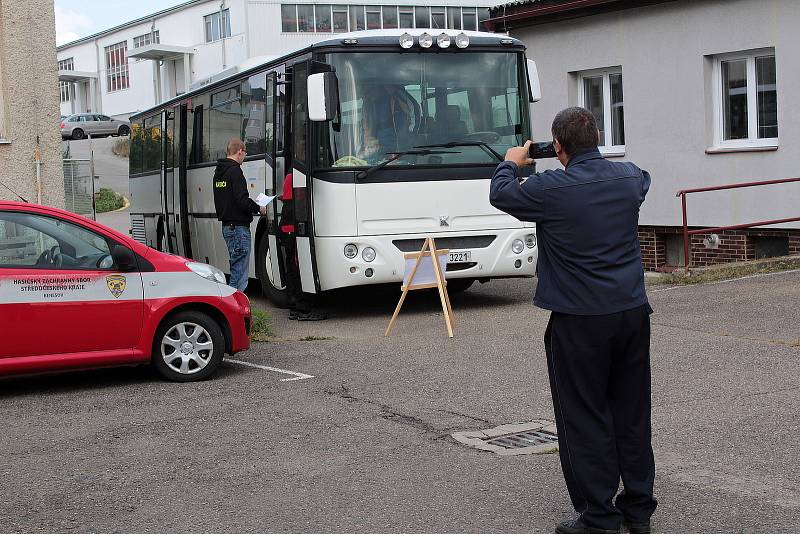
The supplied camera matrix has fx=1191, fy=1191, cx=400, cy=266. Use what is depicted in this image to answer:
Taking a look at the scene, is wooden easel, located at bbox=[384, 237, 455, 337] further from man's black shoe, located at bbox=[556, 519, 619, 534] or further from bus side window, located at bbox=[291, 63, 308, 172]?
man's black shoe, located at bbox=[556, 519, 619, 534]

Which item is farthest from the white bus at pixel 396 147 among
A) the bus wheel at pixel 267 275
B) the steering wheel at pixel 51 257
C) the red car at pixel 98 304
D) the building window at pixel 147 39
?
the building window at pixel 147 39

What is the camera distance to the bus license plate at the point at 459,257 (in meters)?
13.0

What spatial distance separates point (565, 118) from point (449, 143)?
26.3 feet

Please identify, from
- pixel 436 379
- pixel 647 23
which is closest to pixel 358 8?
pixel 647 23

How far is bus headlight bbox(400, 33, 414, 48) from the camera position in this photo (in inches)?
511

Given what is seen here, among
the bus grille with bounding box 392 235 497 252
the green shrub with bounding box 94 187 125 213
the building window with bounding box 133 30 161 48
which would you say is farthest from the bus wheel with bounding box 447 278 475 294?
the building window with bounding box 133 30 161 48

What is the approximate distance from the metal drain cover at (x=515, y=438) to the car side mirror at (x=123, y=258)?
331cm

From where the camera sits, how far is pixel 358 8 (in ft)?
237

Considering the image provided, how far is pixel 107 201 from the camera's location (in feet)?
139

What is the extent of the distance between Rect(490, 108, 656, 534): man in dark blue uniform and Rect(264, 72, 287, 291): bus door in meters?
Answer: 8.64

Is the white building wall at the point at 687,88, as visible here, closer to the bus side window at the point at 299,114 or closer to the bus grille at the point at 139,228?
the bus side window at the point at 299,114

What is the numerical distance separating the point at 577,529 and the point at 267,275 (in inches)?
394

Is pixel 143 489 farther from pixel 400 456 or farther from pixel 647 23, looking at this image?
pixel 647 23

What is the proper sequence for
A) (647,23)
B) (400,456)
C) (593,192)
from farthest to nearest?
(647,23) < (400,456) < (593,192)
